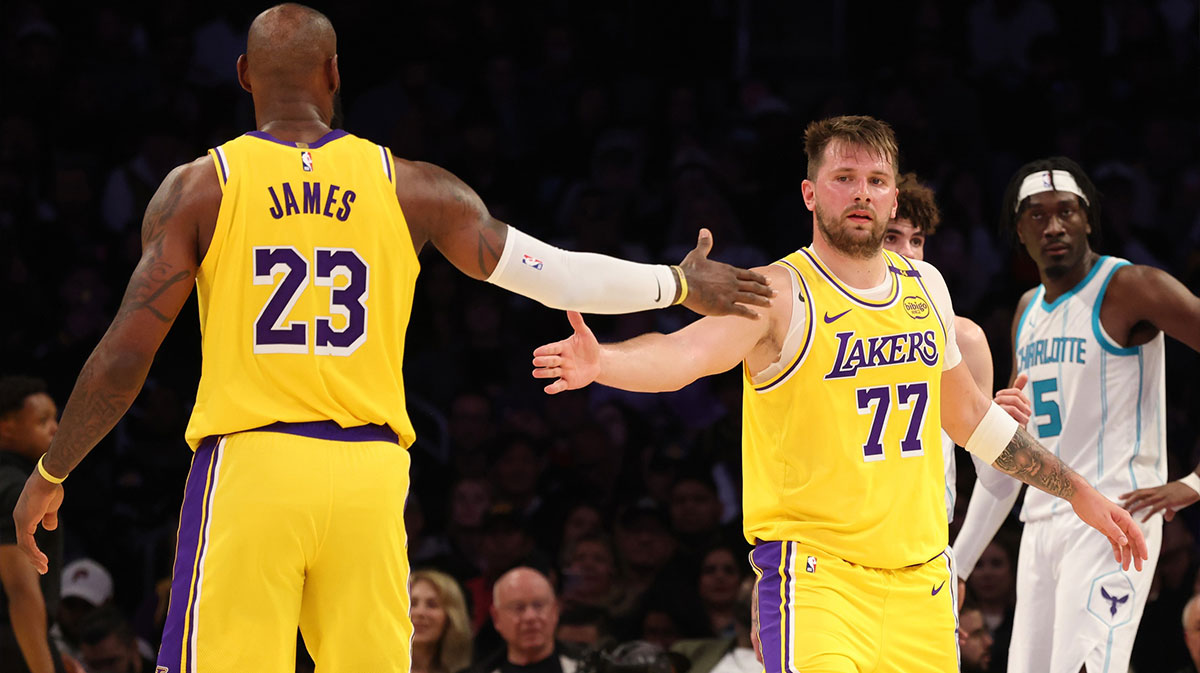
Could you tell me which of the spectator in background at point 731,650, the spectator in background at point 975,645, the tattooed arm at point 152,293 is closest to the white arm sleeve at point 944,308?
the tattooed arm at point 152,293

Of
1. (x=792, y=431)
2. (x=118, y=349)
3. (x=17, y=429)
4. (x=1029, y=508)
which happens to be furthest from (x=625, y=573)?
(x=118, y=349)

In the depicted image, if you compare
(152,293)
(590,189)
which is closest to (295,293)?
(152,293)

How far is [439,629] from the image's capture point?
24.7 feet

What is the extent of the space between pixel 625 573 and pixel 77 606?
10.7 ft

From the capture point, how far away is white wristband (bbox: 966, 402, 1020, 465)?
16.6 feet

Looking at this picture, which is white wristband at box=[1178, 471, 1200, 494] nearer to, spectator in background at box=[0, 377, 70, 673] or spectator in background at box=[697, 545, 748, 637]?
spectator in background at box=[697, 545, 748, 637]

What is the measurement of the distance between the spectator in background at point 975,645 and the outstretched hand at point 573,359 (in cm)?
401

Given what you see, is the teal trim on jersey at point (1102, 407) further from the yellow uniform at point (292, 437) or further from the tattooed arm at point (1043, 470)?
the yellow uniform at point (292, 437)

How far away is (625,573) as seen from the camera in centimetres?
845

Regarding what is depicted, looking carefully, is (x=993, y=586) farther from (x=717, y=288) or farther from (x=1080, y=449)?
(x=717, y=288)

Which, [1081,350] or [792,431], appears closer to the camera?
[792,431]

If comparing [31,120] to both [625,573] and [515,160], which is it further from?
[625,573]

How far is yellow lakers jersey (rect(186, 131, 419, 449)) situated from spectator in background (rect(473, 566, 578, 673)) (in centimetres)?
360

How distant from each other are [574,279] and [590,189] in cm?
669
